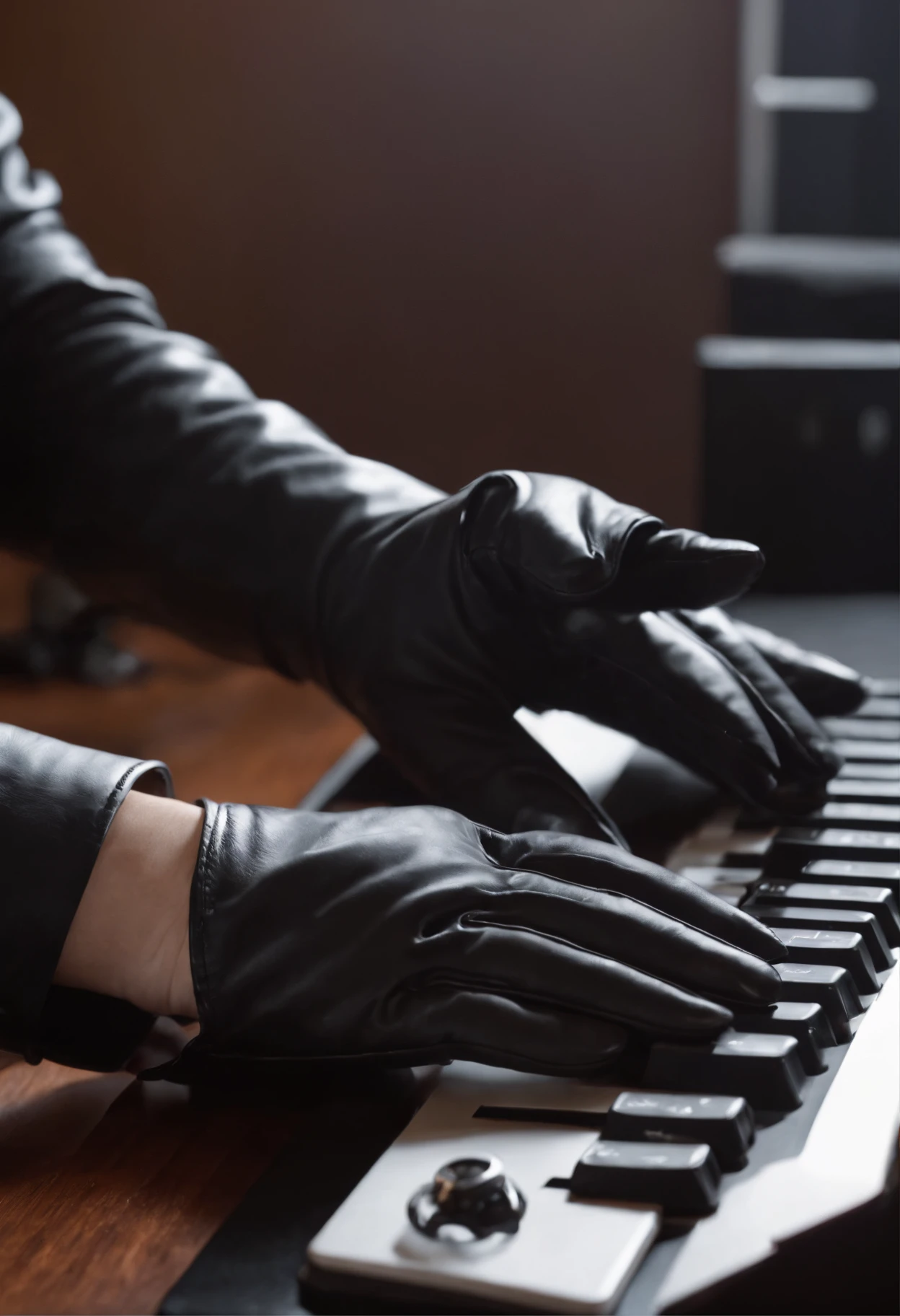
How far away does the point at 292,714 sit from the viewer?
115cm

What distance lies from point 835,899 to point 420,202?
1.93 meters

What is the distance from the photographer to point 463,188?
7.48ft

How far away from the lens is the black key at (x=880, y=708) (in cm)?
90

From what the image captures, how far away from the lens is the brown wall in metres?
2.18

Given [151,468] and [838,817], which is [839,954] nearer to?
[838,817]

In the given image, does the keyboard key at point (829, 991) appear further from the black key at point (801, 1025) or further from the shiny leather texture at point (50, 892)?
the shiny leather texture at point (50, 892)

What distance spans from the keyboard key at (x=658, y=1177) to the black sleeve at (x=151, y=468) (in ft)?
1.59

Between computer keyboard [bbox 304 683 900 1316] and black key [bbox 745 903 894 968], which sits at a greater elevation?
computer keyboard [bbox 304 683 900 1316]

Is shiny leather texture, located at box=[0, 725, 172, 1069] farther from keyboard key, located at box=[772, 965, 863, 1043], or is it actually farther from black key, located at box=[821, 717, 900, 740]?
black key, located at box=[821, 717, 900, 740]

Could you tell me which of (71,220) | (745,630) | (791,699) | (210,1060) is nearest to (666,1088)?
(210,1060)

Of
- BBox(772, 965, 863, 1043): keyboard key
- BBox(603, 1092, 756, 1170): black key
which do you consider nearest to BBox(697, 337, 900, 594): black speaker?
BBox(772, 965, 863, 1043): keyboard key

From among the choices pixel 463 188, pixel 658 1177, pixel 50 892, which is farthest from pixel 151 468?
pixel 463 188

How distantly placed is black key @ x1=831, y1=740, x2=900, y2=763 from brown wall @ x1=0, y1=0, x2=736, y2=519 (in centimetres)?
149

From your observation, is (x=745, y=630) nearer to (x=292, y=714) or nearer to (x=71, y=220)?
(x=292, y=714)
